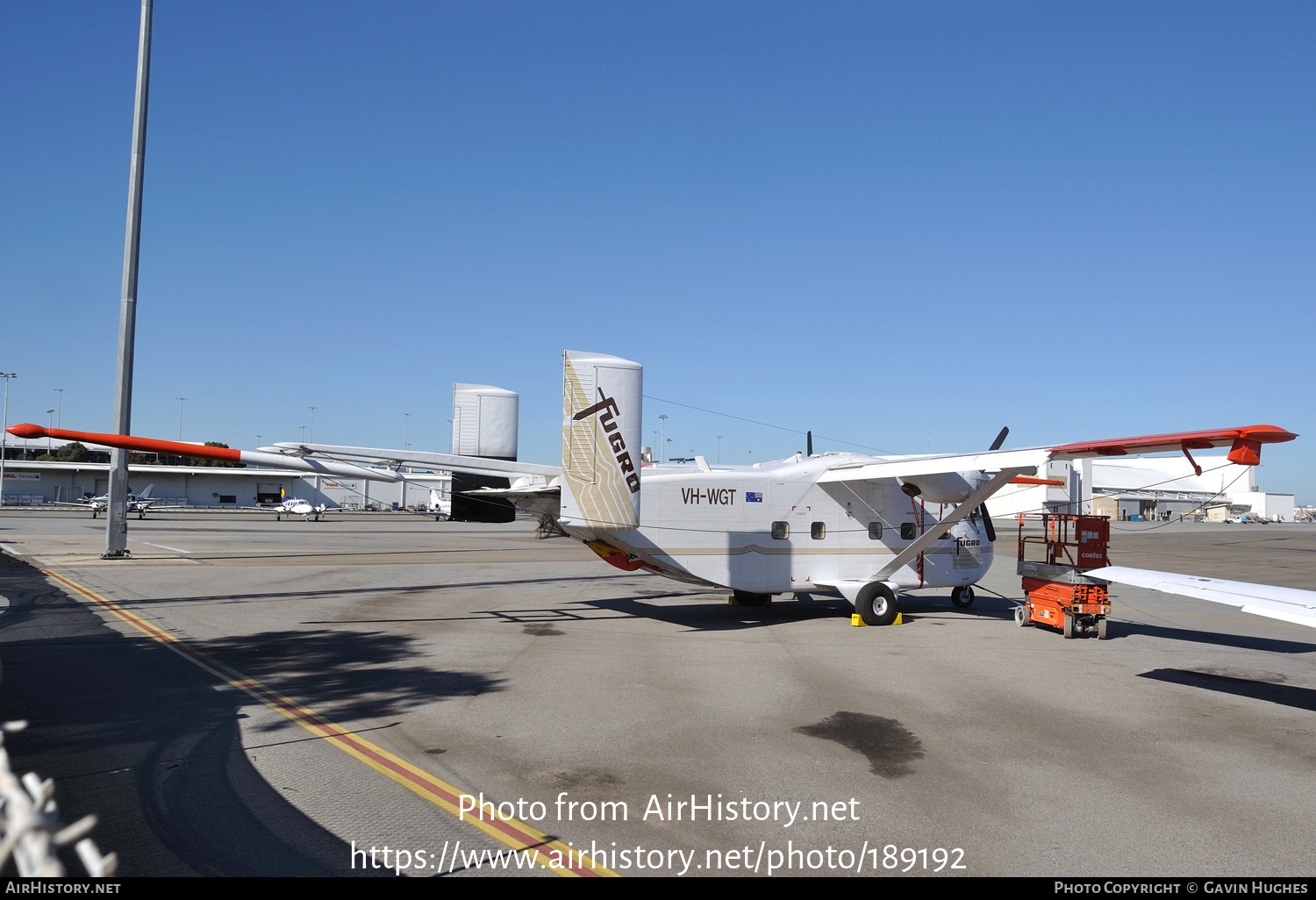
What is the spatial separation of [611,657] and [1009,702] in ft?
18.4

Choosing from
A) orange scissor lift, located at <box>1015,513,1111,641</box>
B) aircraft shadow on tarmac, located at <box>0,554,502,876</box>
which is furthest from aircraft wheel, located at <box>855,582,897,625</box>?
aircraft shadow on tarmac, located at <box>0,554,502,876</box>

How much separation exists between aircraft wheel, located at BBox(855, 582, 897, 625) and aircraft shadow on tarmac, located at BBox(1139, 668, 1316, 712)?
200 inches

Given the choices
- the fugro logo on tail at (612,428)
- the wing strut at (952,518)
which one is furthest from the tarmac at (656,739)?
the fugro logo on tail at (612,428)

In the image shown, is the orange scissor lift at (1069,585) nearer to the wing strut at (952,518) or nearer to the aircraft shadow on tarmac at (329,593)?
the wing strut at (952,518)

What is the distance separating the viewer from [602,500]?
43.2ft

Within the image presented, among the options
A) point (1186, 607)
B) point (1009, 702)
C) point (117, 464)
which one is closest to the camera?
point (1009, 702)

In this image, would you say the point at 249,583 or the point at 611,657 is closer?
the point at 611,657

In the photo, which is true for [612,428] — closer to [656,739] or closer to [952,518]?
[656,739]

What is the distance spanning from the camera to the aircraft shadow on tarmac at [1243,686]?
34.6 feet

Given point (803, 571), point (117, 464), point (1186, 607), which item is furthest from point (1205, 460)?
point (117, 464)

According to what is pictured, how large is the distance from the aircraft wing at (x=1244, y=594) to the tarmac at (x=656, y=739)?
1306 millimetres

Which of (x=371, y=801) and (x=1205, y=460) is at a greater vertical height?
(x=1205, y=460)
